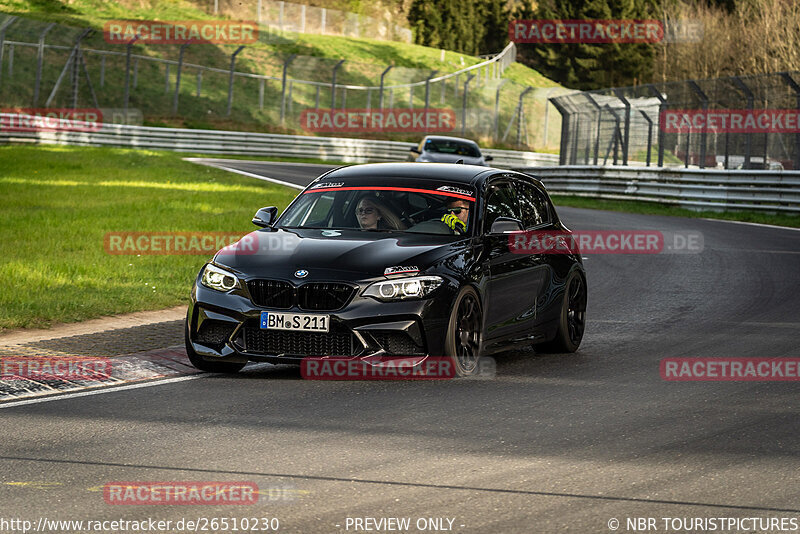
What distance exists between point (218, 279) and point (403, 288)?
135 cm

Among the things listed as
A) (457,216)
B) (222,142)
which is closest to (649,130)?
(222,142)

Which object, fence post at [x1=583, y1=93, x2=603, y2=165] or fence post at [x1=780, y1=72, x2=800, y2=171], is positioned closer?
fence post at [x1=780, y1=72, x2=800, y2=171]

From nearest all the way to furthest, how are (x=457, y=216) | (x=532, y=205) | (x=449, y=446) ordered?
(x=449, y=446) < (x=457, y=216) < (x=532, y=205)

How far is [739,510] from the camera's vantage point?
18.3 feet

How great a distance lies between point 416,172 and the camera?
1028 cm

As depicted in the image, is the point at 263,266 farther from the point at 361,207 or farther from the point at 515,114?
the point at 515,114

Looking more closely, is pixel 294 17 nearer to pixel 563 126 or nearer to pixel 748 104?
pixel 563 126

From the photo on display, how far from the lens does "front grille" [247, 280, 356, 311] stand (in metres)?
8.60

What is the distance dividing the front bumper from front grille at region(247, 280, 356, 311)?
0.05 metres

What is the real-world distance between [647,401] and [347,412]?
2053mm

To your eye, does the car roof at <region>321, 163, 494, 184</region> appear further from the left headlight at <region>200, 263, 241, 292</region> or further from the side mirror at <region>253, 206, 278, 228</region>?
the left headlight at <region>200, 263, 241, 292</region>

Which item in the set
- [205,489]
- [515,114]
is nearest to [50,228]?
[205,489]

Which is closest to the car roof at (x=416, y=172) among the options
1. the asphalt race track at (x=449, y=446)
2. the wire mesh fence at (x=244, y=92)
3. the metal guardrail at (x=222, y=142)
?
the asphalt race track at (x=449, y=446)

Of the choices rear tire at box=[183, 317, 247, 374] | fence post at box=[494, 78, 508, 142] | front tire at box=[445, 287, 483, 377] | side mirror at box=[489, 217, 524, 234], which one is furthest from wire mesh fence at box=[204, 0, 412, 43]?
front tire at box=[445, 287, 483, 377]
